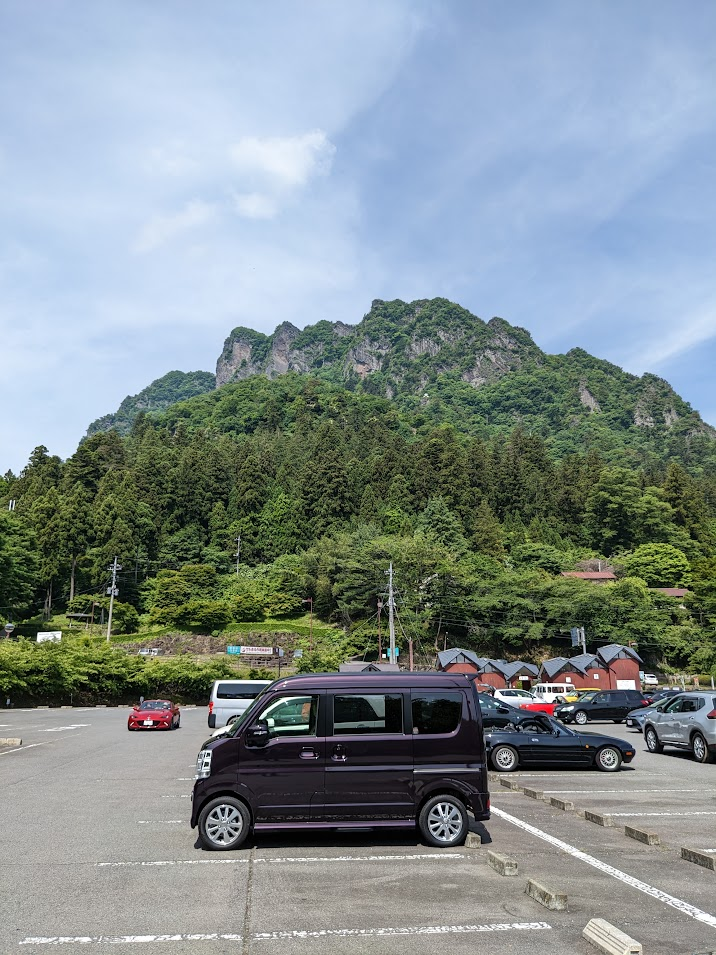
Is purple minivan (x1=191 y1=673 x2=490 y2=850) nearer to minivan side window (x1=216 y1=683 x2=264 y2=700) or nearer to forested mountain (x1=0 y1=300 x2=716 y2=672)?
minivan side window (x1=216 y1=683 x2=264 y2=700)

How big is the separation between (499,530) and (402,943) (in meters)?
90.5

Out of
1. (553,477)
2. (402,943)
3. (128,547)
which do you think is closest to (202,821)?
(402,943)

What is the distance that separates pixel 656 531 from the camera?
10138 centimetres

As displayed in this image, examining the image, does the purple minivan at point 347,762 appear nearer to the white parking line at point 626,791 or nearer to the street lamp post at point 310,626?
the white parking line at point 626,791

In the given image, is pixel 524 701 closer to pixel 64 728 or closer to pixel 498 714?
pixel 498 714

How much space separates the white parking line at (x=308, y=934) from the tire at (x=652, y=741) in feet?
51.2

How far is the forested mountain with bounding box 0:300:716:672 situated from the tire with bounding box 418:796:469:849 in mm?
51369

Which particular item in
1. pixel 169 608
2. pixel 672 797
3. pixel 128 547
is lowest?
pixel 672 797

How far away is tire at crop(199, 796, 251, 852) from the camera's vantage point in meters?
8.00

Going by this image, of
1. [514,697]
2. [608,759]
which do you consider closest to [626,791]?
[608,759]

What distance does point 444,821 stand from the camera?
8273 millimetres

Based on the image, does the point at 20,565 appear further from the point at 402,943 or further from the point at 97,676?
the point at 402,943

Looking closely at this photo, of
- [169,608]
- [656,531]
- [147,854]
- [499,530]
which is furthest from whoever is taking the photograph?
[656,531]

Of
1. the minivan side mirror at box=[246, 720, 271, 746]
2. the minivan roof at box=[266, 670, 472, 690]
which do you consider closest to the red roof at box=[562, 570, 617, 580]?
the minivan roof at box=[266, 670, 472, 690]
